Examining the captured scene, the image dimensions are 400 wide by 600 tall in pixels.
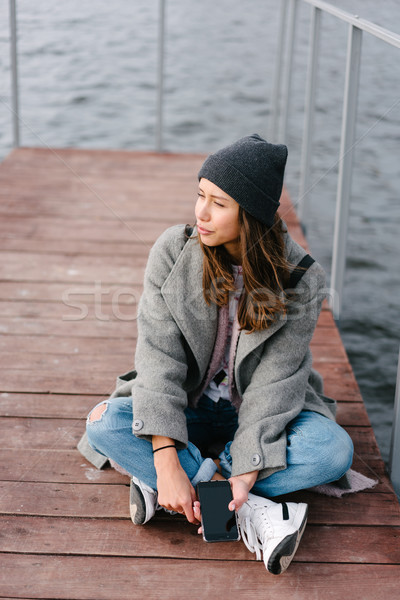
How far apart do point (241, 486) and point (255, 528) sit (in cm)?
9

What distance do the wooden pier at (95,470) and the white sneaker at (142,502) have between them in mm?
35

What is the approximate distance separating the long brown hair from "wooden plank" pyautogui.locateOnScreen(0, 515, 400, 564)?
0.48 m

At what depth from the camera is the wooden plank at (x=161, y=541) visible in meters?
1.49

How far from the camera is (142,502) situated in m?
1.54

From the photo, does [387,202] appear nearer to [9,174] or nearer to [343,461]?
[9,174]

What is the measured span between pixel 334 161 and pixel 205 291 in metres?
4.53

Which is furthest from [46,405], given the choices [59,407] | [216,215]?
[216,215]

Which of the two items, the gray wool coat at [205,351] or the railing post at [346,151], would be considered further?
the railing post at [346,151]

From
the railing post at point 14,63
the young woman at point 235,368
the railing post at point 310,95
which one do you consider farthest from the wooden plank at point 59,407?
the railing post at point 14,63

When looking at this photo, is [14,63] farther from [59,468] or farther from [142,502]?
[142,502]

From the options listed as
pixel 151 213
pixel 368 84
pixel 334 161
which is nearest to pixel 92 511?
pixel 151 213

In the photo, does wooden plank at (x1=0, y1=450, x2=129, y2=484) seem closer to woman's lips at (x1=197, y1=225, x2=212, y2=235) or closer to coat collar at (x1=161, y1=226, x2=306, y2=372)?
coat collar at (x1=161, y1=226, x2=306, y2=372)

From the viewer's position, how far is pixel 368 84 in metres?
7.46

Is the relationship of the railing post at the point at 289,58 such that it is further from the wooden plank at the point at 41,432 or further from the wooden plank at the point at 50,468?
the wooden plank at the point at 50,468
